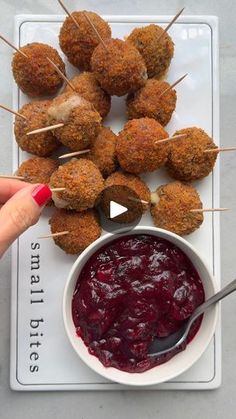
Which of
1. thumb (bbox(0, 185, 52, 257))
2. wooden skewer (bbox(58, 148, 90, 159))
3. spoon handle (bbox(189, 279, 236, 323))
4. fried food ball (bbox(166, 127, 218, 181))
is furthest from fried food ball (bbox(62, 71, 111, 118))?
spoon handle (bbox(189, 279, 236, 323))

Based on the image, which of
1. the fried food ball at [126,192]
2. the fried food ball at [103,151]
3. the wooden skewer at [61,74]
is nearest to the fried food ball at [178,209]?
the fried food ball at [126,192]

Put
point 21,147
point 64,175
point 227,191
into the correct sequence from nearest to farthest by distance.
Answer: point 64,175, point 21,147, point 227,191

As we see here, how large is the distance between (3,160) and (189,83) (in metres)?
0.62

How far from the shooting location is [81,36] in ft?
5.32

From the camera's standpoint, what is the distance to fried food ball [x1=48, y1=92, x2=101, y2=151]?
1.53 metres

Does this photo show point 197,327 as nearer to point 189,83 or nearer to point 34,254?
point 34,254

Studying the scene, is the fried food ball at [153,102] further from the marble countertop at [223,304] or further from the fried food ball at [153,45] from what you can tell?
the marble countertop at [223,304]

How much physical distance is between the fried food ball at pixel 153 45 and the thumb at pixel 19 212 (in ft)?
1.66

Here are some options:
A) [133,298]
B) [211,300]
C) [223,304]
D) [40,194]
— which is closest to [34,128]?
[40,194]

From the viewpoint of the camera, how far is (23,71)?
1.63 m

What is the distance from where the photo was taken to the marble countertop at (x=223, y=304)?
176 cm

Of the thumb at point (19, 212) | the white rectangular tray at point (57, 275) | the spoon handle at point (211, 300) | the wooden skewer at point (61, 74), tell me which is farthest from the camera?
the white rectangular tray at point (57, 275)

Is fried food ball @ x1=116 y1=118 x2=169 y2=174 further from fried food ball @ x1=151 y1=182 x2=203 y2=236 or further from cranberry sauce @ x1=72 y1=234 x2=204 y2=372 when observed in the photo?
cranberry sauce @ x1=72 y1=234 x2=204 y2=372

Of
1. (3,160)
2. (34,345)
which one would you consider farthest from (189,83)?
(34,345)
